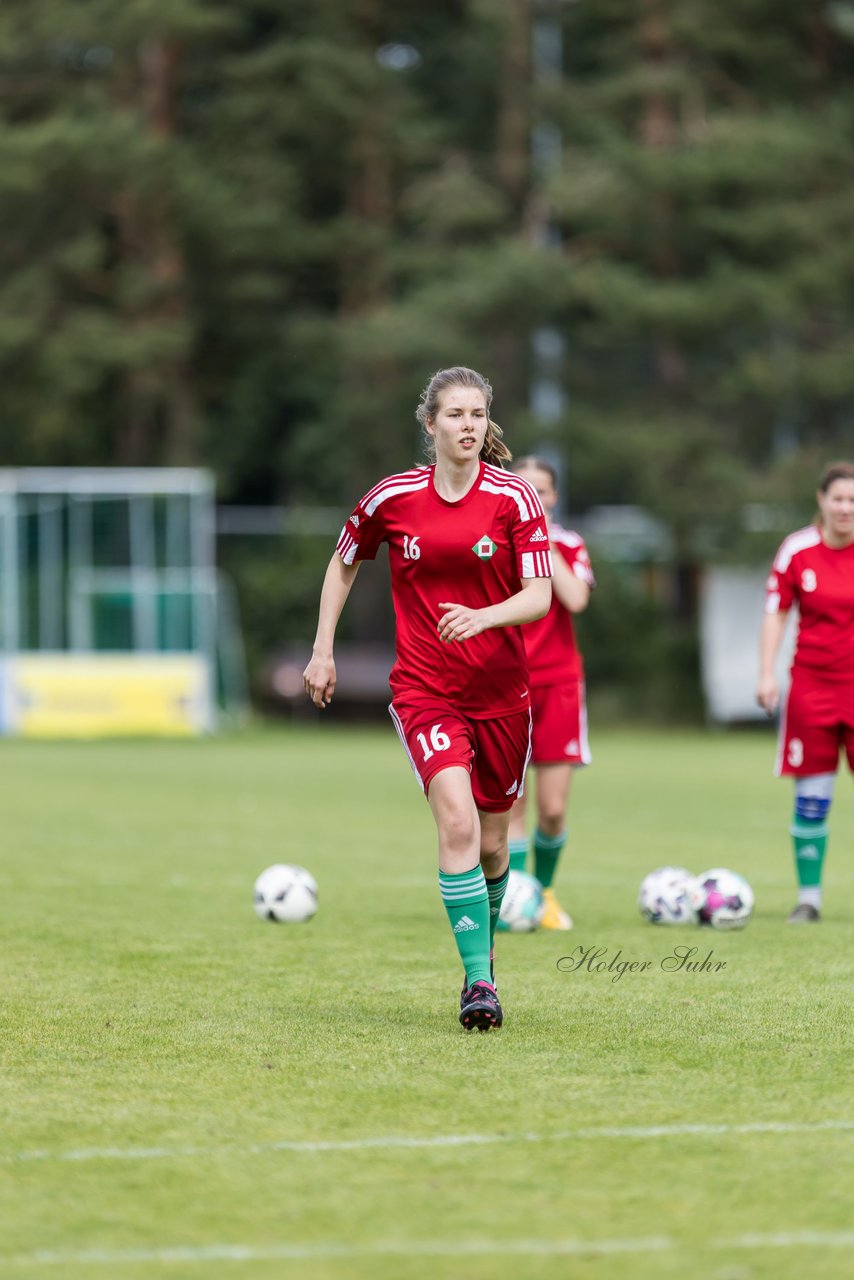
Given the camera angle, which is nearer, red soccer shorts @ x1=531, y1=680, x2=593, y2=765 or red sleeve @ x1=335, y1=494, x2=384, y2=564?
red sleeve @ x1=335, y1=494, x2=384, y2=564

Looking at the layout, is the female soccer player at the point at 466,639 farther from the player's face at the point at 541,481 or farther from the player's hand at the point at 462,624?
the player's face at the point at 541,481

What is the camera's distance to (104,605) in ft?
102

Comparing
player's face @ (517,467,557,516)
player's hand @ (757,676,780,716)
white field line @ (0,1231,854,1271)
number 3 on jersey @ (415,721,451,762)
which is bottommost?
white field line @ (0,1231,854,1271)

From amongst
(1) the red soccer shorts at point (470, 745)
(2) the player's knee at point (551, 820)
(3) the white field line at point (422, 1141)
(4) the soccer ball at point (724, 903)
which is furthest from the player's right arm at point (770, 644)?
(3) the white field line at point (422, 1141)

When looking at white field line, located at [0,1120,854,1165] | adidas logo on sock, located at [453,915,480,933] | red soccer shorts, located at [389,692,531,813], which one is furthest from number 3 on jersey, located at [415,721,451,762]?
white field line, located at [0,1120,854,1165]

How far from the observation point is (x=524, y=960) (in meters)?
7.91

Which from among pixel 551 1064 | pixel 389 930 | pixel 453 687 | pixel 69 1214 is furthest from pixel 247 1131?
pixel 389 930

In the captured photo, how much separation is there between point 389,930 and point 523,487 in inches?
123

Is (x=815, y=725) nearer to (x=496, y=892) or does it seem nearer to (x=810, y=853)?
(x=810, y=853)

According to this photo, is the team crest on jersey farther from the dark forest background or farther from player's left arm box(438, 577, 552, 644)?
the dark forest background

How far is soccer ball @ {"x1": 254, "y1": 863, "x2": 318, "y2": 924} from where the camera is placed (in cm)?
913

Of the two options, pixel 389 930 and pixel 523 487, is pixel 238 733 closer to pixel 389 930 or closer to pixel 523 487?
pixel 389 930

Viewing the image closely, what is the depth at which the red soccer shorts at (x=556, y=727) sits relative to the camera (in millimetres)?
9133

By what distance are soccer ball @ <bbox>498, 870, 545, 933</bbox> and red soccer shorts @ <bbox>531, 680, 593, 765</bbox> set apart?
2.00 feet
